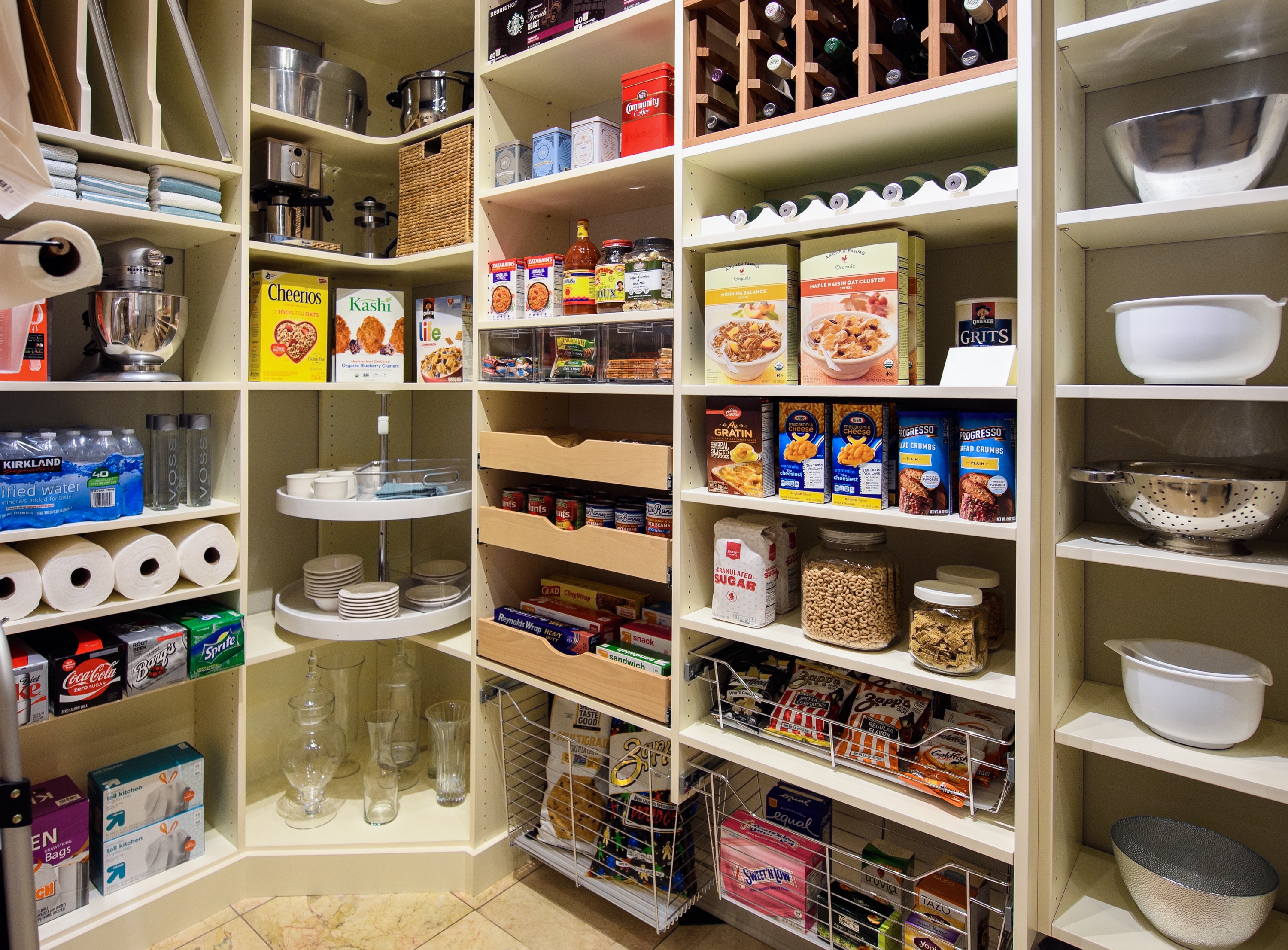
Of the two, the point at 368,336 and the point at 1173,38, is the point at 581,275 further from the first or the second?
the point at 1173,38

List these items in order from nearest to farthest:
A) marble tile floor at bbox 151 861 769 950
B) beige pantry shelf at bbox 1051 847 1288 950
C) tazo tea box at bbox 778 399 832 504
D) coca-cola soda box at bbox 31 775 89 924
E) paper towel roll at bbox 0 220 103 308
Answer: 1. paper towel roll at bbox 0 220 103 308
2. beige pantry shelf at bbox 1051 847 1288 950
3. tazo tea box at bbox 778 399 832 504
4. coca-cola soda box at bbox 31 775 89 924
5. marble tile floor at bbox 151 861 769 950

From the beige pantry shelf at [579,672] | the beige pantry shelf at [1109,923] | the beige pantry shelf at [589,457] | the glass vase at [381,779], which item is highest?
the beige pantry shelf at [589,457]

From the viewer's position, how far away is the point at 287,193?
2.25 metres

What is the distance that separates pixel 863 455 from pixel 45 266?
133 centimetres

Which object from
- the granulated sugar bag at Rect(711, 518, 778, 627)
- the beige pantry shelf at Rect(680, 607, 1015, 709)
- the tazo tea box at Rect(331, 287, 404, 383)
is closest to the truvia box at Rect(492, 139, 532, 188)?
the tazo tea box at Rect(331, 287, 404, 383)

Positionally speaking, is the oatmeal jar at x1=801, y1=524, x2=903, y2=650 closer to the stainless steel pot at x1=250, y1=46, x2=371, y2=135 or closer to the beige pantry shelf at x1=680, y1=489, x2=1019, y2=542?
the beige pantry shelf at x1=680, y1=489, x2=1019, y2=542

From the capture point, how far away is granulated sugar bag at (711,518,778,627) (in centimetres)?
162

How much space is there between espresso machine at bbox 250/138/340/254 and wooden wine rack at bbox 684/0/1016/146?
4.00 ft

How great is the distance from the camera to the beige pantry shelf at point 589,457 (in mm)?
Result: 1733

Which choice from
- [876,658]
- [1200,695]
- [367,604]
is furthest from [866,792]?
[367,604]

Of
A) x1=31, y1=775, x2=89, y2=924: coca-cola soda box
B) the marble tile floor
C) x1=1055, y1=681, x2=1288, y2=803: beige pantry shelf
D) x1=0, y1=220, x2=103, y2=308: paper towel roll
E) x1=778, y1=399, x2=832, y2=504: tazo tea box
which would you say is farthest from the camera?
the marble tile floor

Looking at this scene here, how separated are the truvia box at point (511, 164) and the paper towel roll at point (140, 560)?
4.13 ft

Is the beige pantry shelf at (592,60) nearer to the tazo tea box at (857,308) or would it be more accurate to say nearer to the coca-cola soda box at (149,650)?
the tazo tea box at (857,308)

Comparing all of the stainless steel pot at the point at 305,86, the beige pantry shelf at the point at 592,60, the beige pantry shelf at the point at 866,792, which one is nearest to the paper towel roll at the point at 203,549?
the stainless steel pot at the point at 305,86
